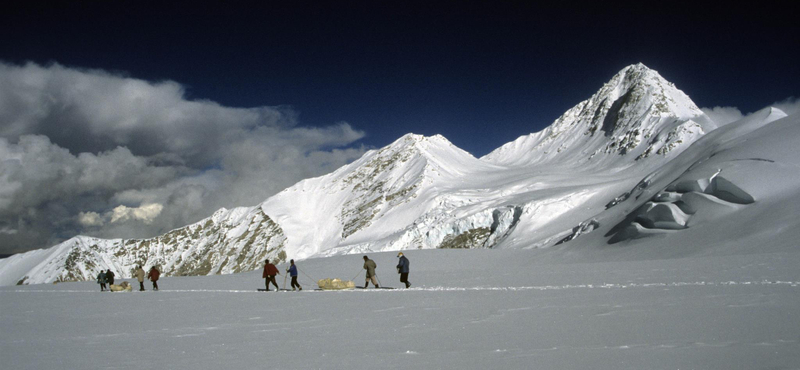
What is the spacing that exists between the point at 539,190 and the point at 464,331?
85180 mm

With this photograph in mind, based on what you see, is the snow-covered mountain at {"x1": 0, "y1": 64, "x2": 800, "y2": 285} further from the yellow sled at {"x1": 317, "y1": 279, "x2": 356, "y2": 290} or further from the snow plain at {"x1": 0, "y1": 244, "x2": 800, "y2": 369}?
the snow plain at {"x1": 0, "y1": 244, "x2": 800, "y2": 369}

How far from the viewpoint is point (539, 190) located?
90812 mm

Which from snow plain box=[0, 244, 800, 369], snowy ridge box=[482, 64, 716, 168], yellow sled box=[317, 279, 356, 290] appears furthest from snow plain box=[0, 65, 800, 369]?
snowy ridge box=[482, 64, 716, 168]

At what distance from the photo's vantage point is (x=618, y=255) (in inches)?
1312

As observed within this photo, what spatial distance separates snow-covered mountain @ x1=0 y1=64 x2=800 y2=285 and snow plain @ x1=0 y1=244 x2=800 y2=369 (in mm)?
24009

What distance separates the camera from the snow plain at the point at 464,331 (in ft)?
21.3

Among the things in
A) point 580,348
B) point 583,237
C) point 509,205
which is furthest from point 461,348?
point 509,205

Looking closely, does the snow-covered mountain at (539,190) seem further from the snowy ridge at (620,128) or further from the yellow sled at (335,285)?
the yellow sled at (335,285)

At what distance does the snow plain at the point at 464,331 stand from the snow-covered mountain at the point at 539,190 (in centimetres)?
2401

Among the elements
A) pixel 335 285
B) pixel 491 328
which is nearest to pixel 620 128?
pixel 335 285

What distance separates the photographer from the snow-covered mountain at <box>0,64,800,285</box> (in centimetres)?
3842

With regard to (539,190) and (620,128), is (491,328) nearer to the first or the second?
(539,190)

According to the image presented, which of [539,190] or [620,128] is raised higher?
[620,128]

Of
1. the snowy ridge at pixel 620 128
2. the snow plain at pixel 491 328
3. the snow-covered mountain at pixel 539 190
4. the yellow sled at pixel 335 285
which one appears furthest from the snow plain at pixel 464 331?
the snowy ridge at pixel 620 128
